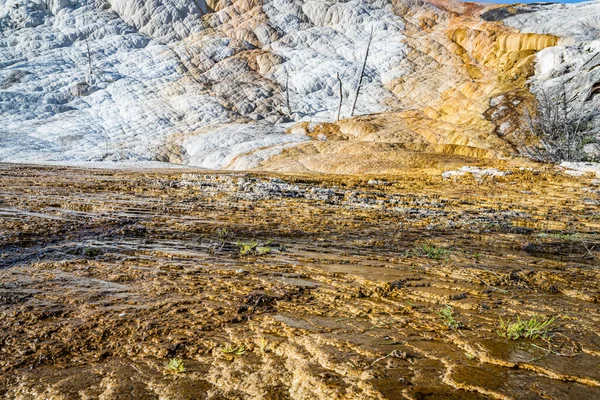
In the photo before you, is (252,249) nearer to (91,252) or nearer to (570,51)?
(91,252)

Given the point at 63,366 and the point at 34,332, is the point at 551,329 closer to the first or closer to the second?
the point at 63,366

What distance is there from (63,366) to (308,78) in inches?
1807

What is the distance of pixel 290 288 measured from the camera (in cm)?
350

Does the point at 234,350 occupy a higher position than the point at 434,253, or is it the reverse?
the point at 434,253

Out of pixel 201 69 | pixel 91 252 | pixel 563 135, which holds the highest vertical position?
pixel 201 69

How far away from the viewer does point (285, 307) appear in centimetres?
312

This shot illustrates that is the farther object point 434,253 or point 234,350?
point 434,253

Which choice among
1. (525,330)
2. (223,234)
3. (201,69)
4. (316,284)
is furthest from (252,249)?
(201,69)

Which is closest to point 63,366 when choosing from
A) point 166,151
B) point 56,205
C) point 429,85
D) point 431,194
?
point 56,205

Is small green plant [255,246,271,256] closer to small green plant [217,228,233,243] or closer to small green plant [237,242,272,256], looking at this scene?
small green plant [237,242,272,256]

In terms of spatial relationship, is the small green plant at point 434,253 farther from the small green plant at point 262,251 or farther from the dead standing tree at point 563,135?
the dead standing tree at point 563,135

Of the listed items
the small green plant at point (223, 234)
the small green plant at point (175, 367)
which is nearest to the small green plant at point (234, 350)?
the small green plant at point (175, 367)

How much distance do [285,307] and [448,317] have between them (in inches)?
47.2

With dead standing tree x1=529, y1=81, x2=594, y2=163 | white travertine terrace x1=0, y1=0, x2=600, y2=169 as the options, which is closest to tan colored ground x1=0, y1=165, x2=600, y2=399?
dead standing tree x1=529, y1=81, x2=594, y2=163
